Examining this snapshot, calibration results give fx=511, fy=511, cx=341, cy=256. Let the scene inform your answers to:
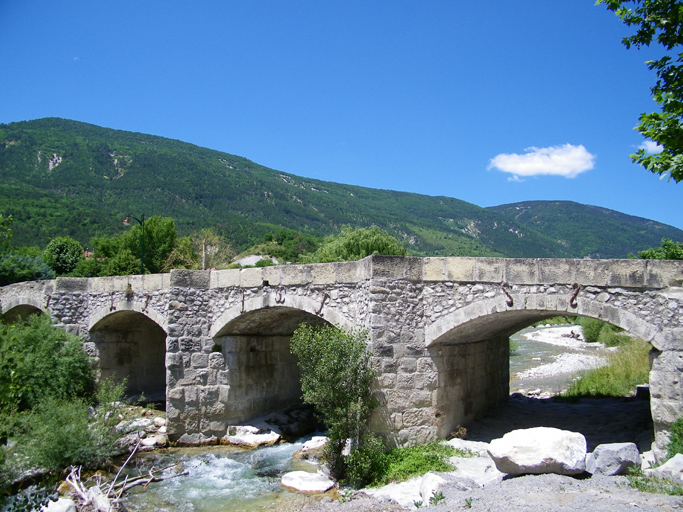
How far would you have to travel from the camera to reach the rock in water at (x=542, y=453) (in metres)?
6.41

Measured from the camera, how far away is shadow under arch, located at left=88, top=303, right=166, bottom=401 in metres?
14.7

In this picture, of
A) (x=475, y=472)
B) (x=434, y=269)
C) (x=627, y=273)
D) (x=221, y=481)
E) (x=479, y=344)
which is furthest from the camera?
(x=479, y=344)

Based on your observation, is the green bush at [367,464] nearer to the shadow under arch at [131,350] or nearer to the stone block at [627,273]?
the stone block at [627,273]

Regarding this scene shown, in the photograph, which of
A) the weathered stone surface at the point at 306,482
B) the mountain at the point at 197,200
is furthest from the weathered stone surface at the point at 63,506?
the mountain at the point at 197,200

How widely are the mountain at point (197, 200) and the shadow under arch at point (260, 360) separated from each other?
4308 centimetres

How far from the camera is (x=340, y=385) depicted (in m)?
8.23

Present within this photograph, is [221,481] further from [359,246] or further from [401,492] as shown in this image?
[359,246]

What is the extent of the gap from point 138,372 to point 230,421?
579 cm

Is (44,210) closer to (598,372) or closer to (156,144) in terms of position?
(598,372)

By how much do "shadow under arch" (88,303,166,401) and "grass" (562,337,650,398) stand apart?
1199cm

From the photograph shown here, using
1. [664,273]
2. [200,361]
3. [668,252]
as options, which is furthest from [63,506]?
[668,252]

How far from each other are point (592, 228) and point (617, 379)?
146205 mm

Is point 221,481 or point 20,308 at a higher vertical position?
point 20,308

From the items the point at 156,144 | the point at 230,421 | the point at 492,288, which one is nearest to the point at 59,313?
the point at 230,421
